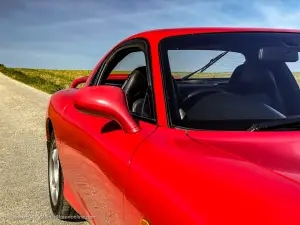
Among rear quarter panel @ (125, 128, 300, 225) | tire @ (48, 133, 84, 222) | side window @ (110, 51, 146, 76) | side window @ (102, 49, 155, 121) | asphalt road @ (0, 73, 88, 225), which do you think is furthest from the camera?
asphalt road @ (0, 73, 88, 225)

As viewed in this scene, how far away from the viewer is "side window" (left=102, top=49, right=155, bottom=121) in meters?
2.91

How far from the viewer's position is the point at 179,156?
6.81 feet

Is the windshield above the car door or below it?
above

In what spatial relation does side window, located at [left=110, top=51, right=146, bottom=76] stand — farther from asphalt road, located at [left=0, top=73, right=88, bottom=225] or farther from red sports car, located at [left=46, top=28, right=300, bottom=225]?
asphalt road, located at [left=0, top=73, right=88, bottom=225]

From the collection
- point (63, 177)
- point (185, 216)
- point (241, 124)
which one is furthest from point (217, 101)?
point (63, 177)

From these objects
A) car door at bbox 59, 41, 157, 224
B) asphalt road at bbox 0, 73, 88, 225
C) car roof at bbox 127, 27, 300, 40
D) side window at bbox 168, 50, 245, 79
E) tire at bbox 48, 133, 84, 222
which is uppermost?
car roof at bbox 127, 27, 300, 40

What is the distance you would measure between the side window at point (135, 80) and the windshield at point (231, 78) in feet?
0.62

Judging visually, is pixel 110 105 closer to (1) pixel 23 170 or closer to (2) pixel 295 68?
(2) pixel 295 68

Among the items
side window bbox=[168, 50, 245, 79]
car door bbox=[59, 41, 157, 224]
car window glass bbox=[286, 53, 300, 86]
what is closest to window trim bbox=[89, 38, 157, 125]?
car door bbox=[59, 41, 157, 224]

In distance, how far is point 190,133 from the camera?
2.37 m

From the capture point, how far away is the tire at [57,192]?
→ 4.28m

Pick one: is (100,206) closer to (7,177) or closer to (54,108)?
(54,108)

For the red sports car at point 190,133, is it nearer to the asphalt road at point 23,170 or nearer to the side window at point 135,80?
the side window at point 135,80

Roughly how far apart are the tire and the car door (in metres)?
0.36
